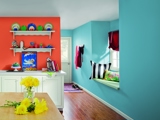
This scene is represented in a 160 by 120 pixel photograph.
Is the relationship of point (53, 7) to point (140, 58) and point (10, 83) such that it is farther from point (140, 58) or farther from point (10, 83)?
point (140, 58)

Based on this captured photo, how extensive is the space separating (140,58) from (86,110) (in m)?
1.98

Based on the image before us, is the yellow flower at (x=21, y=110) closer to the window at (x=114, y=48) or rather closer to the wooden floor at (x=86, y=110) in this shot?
the wooden floor at (x=86, y=110)

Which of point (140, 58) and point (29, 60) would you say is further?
point (29, 60)

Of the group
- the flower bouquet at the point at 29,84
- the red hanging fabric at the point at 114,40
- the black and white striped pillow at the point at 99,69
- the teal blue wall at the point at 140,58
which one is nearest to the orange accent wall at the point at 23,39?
the black and white striped pillow at the point at 99,69

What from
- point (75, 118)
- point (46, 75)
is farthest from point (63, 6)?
point (75, 118)

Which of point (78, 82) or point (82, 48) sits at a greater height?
point (82, 48)

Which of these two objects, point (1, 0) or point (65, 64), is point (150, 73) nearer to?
point (1, 0)

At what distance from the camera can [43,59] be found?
581cm

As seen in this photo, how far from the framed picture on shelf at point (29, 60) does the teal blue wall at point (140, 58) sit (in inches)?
92.9

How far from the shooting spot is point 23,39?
5750 millimetres

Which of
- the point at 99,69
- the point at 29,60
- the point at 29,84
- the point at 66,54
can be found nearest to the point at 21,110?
the point at 29,84

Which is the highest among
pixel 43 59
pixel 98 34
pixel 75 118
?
pixel 98 34

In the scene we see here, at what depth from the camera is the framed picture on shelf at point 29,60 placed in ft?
18.8

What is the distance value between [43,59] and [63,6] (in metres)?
1.64
